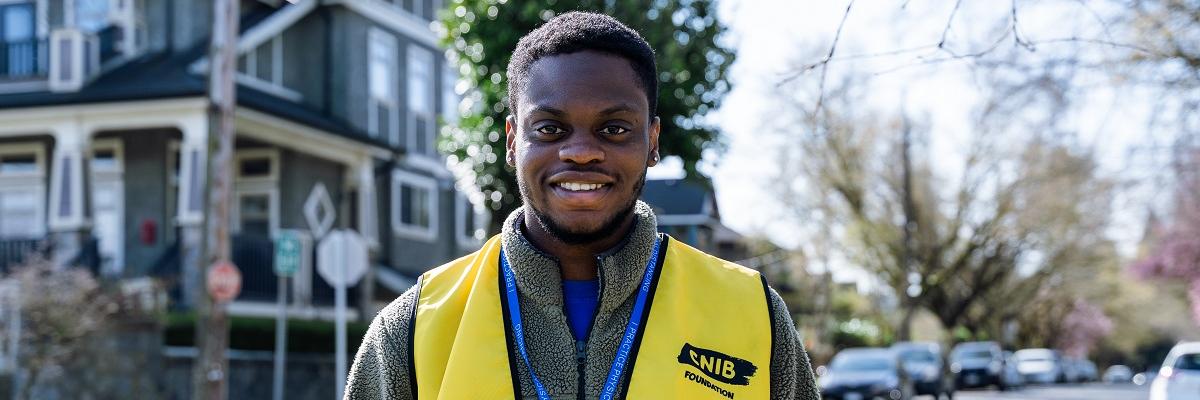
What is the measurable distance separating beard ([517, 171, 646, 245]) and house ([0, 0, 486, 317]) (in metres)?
13.2

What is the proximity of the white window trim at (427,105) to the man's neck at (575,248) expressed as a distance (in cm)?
2484

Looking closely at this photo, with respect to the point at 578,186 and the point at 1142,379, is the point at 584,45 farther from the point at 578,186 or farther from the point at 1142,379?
the point at 1142,379

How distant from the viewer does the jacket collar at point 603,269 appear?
2445mm

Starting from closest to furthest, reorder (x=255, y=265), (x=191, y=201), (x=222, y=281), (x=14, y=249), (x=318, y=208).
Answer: (x=222, y=281) → (x=318, y=208) → (x=191, y=201) → (x=14, y=249) → (x=255, y=265)

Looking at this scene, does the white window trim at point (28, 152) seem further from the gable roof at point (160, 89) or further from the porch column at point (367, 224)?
the porch column at point (367, 224)

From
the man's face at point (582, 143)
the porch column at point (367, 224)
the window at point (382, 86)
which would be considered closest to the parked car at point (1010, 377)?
the window at point (382, 86)

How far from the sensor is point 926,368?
31.2 metres

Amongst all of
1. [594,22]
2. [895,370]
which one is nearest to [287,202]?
[895,370]

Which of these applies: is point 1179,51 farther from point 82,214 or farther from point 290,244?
point 82,214

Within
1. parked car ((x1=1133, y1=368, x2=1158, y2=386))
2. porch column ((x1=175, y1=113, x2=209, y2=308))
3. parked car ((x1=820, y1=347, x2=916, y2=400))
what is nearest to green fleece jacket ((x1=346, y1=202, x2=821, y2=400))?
porch column ((x1=175, y1=113, x2=209, y2=308))

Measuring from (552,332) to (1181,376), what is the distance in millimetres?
17718

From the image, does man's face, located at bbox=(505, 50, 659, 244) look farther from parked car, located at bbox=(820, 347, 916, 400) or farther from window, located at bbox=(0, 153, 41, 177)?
parked car, located at bbox=(820, 347, 916, 400)

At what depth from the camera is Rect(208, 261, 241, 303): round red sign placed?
48.0 feet

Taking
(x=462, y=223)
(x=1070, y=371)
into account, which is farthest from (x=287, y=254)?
(x=1070, y=371)
